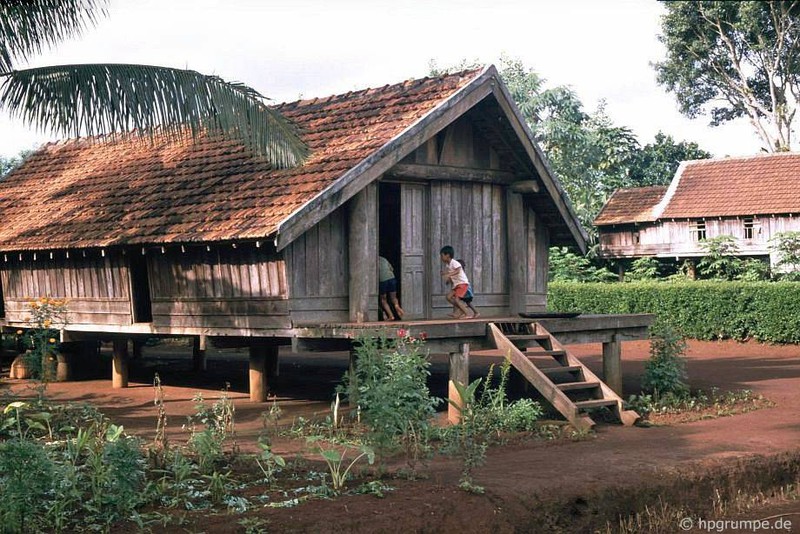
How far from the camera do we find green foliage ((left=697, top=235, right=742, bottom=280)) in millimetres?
36062

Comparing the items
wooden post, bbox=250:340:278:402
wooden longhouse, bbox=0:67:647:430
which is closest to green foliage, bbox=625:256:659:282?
wooden longhouse, bbox=0:67:647:430

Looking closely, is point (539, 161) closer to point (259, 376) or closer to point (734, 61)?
point (259, 376)

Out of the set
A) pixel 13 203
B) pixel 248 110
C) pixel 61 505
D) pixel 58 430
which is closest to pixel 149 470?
pixel 61 505

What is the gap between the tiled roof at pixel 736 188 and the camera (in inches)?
1521

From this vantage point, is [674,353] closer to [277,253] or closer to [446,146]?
[446,146]

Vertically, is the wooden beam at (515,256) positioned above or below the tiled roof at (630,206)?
below

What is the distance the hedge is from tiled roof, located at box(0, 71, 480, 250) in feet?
44.8

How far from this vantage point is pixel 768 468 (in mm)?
11148

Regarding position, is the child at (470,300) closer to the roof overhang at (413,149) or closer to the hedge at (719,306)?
the roof overhang at (413,149)

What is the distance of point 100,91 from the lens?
12.2m

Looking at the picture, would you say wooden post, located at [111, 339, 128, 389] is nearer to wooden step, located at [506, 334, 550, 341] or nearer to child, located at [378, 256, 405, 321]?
child, located at [378, 256, 405, 321]

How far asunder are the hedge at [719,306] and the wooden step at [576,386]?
526 inches

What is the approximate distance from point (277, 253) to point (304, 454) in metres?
4.13

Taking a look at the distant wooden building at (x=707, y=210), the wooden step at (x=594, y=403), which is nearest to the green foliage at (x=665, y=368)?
the wooden step at (x=594, y=403)
